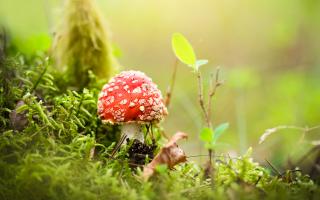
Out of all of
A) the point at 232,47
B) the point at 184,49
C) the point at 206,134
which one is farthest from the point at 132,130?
the point at 232,47

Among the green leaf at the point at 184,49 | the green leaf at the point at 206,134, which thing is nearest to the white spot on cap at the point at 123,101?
the green leaf at the point at 184,49

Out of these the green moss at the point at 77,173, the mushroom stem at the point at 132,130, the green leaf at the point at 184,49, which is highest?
the green leaf at the point at 184,49

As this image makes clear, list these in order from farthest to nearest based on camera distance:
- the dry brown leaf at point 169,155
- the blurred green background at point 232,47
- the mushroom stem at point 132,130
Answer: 1. the blurred green background at point 232,47
2. the mushroom stem at point 132,130
3. the dry brown leaf at point 169,155

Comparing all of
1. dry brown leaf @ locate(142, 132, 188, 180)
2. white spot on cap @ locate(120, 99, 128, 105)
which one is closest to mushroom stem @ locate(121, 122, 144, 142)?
white spot on cap @ locate(120, 99, 128, 105)

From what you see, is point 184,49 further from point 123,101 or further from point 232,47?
point 232,47

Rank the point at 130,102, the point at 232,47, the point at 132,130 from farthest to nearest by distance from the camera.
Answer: the point at 232,47 → the point at 132,130 → the point at 130,102

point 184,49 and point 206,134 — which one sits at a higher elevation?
point 184,49

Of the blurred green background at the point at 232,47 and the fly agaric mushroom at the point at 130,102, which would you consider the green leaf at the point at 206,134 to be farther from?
the blurred green background at the point at 232,47

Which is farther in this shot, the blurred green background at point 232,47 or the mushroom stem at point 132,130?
the blurred green background at point 232,47
